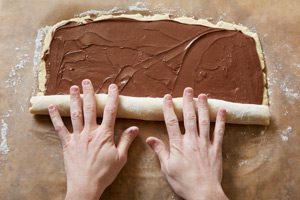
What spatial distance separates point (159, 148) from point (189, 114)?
0.22 metres

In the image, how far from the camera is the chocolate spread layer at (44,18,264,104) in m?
2.02

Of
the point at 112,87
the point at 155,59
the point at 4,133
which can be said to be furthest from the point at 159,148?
the point at 4,133

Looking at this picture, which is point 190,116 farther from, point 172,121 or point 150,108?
point 150,108

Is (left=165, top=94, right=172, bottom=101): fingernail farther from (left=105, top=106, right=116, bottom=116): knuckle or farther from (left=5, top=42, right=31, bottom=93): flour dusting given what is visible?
(left=5, top=42, right=31, bottom=93): flour dusting

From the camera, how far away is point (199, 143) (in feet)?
5.99

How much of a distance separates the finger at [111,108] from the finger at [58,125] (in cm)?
19

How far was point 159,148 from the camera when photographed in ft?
6.16

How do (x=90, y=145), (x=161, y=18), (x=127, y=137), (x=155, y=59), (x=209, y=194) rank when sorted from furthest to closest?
(x=161, y=18), (x=155, y=59), (x=127, y=137), (x=90, y=145), (x=209, y=194)

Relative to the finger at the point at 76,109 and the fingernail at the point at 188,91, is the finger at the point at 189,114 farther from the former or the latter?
the finger at the point at 76,109

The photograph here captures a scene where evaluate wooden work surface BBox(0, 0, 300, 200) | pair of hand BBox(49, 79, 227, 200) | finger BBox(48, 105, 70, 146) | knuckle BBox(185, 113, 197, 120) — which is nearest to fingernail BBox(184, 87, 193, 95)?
pair of hand BBox(49, 79, 227, 200)

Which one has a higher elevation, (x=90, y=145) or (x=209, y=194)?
(x=90, y=145)

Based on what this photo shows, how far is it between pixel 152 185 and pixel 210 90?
572 millimetres

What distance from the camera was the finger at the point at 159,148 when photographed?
6.09 ft

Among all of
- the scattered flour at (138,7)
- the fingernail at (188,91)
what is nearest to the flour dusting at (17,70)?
the scattered flour at (138,7)
